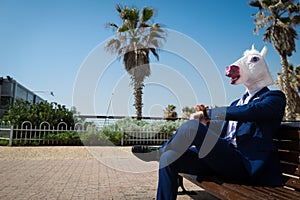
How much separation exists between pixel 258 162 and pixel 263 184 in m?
0.17

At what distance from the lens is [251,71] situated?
2.19 meters

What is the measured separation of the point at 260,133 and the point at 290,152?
1.36 feet

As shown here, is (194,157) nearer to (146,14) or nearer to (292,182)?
(292,182)

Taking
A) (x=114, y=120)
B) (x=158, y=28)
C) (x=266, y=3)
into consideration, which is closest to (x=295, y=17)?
(x=266, y=3)

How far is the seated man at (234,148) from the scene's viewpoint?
5.82ft

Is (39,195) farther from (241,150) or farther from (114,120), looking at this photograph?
(114,120)

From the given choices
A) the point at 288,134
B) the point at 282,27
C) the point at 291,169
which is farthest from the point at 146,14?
the point at 291,169

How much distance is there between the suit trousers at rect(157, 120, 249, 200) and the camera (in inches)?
70.7

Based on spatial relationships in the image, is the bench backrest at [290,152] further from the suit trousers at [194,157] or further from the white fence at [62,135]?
the white fence at [62,135]

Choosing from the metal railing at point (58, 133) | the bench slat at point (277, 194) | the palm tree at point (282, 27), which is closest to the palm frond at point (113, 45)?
the metal railing at point (58, 133)

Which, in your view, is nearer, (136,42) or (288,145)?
(288,145)

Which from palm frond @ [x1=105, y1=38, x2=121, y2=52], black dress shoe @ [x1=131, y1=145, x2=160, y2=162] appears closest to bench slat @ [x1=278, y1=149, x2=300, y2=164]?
black dress shoe @ [x1=131, y1=145, x2=160, y2=162]

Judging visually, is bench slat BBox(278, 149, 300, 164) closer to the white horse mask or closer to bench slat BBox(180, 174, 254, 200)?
the white horse mask

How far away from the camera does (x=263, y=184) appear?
179cm
